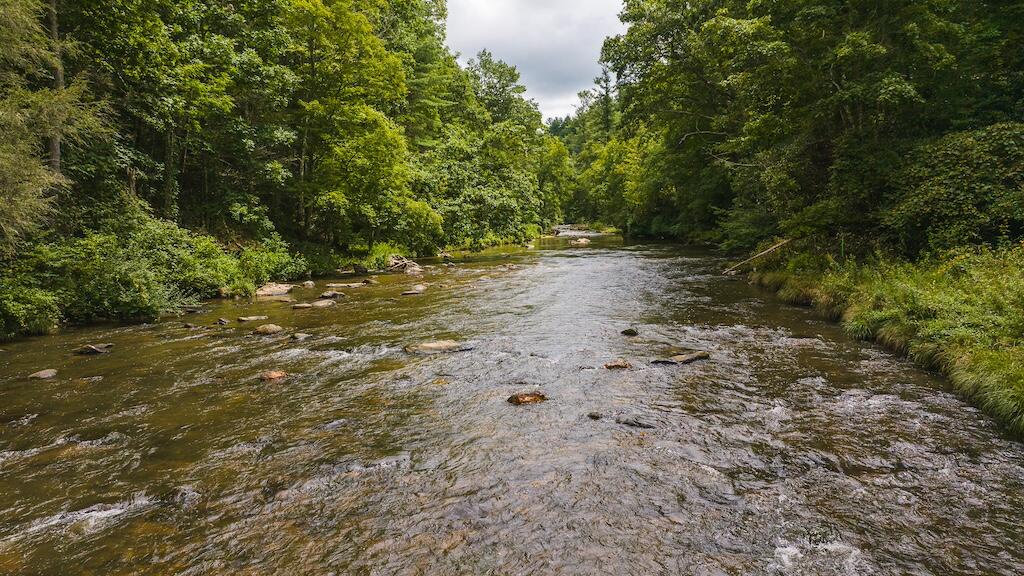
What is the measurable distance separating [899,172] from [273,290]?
19.1m

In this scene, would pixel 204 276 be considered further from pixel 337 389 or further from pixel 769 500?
pixel 769 500

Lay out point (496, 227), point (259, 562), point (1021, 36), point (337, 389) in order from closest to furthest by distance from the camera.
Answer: point (259, 562) → point (337, 389) → point (1021, 36) → point (496, 227)

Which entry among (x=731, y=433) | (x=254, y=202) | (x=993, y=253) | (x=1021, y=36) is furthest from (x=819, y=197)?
(x=254, y=202)

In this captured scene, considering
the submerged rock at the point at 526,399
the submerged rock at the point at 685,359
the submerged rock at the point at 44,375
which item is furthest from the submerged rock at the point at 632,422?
the submerged rock at the point at 44,375

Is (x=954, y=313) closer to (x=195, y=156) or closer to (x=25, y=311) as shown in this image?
(x=25, y=311)

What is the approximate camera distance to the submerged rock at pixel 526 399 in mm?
6898

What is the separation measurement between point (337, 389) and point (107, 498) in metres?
3.24

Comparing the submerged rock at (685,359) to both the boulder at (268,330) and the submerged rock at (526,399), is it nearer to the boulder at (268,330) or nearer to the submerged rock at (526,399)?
the submerged rock at (526,399)

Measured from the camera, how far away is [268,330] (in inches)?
450

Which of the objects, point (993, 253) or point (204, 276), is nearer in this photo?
point (993, 253)

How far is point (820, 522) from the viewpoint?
4.09 metres

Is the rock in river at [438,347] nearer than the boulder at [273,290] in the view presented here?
Yes

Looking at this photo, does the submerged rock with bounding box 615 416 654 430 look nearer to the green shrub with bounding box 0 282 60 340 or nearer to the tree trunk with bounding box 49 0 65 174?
the green shrub with bounding box 0 282 60 340

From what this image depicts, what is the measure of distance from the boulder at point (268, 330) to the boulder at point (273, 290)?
572 cm
